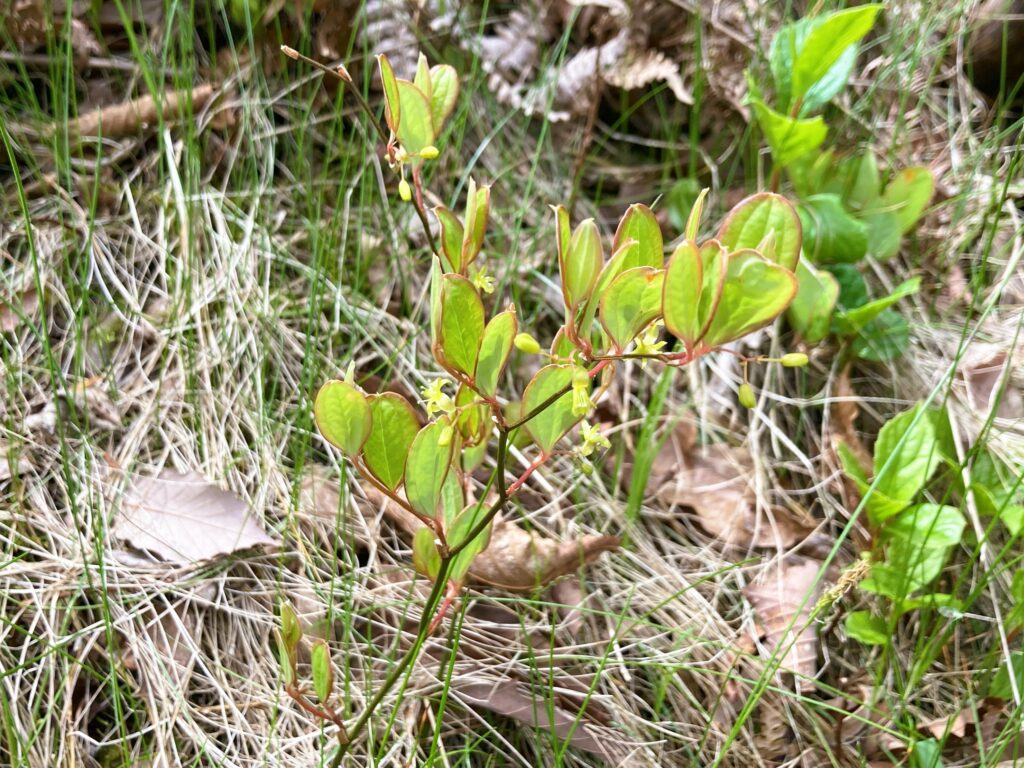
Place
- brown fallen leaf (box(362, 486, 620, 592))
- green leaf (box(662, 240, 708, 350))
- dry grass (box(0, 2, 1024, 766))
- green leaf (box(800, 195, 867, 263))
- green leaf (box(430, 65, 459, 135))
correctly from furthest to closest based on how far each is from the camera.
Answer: green leaf (box(800, 195, 867, 263)), brown fallen leaf (box(362, 486, 620, 592)), dry grass (box(0, 2, 1024, 766)), green leaf (box(430, 65, 459, 135)), green leaf (box(662, 240, 708, 350))

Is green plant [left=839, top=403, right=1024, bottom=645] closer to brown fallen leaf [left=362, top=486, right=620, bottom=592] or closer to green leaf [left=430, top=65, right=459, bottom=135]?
brown fallen leaf [left=362, top=486, right=620, bottom=592]

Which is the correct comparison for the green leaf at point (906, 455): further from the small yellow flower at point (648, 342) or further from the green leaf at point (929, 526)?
the small yellow flower at point (648, 342)

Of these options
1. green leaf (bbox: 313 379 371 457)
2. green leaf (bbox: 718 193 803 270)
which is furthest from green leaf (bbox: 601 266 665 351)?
green leaf (bbox: 313 379 371 457)

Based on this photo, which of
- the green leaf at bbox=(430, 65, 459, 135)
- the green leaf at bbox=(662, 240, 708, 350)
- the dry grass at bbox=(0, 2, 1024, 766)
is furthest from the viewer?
the dry grass at bbox=(0, 2, 1024, 766)

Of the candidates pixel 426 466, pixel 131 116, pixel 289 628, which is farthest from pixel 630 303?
pixel 131 116

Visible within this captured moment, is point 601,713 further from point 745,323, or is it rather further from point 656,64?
point 656,64

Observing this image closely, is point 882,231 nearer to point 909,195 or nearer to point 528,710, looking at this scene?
point 909,195

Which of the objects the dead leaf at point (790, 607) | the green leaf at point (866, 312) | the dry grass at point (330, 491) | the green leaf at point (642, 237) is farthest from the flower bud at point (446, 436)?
the green leaf at point (866, 312)
